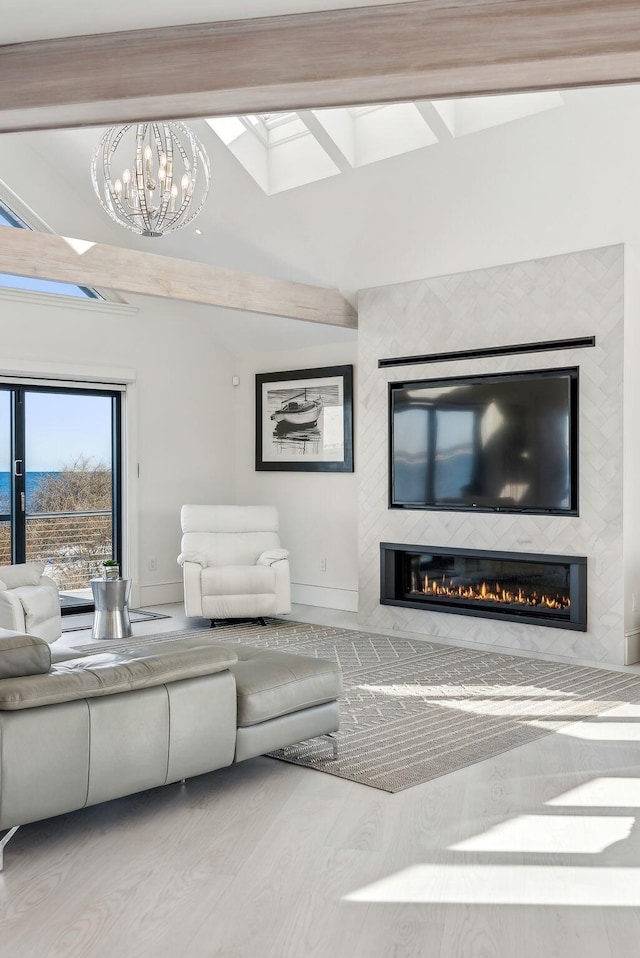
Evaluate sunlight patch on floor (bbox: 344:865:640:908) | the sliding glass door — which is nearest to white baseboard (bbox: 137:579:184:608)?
the sliding glass door

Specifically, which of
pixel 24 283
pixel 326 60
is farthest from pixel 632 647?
pixel 24 283

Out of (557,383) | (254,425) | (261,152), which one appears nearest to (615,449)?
(557,383)

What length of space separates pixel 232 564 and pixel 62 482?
1639 mm

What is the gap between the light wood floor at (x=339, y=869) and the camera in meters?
2.33

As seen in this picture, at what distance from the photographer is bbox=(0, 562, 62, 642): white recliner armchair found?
214 inches

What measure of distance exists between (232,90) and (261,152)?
4684mm

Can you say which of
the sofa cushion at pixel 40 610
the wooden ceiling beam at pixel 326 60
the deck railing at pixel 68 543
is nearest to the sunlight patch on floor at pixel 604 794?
the wooden ceiling beam at pixel 326 60

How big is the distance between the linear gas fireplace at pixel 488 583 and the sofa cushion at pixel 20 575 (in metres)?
2.54

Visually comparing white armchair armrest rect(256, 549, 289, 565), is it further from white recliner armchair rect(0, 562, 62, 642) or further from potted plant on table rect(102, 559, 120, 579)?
white recliner armchair rect(0, 562, 62, 642)

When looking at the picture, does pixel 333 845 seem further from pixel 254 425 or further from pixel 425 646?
pixel 254 425

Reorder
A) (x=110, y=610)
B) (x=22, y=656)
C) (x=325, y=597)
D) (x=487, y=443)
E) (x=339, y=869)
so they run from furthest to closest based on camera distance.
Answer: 1. (x=325, y=597)
2. (x=110, y=610)
3. (x=487, y=443)
4. (x=22, y=656)
5. (x=339, y=869)

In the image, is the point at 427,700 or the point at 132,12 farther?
the point at 427,700

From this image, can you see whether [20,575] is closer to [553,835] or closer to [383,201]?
[383,201]

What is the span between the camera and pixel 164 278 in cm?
582
